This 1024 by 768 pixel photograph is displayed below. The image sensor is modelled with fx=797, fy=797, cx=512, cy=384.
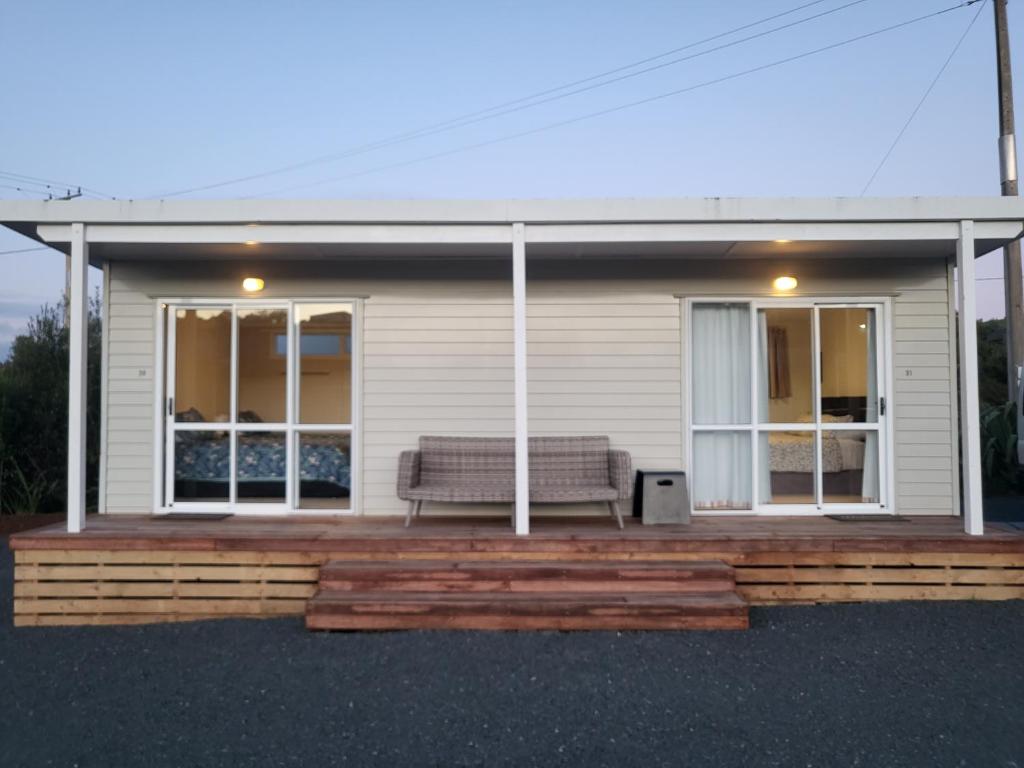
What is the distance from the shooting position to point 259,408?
21.1 feet

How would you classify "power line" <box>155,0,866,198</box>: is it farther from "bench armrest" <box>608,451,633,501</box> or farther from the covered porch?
"bench armrest" <box>608,451,633,501</box>

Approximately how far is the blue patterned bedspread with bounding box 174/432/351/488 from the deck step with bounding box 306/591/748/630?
1885 mm

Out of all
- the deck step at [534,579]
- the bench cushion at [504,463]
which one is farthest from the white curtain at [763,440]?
the deck step at [534,579]

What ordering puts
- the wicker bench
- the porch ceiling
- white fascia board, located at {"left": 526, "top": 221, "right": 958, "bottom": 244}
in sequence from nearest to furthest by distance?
white fascia board, located at {"left": 526, "top": 221, "right": 958, "bottom": 244} < the porch ceiling < the wicker bench

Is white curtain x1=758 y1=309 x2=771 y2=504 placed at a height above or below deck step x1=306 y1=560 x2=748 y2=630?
above

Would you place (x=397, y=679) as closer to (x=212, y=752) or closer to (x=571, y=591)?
(x=212, y=752)

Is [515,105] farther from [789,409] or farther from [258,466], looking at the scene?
[258,466]

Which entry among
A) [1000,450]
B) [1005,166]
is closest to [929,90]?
[1005,166]

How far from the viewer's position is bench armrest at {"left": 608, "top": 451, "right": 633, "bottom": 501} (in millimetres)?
5852

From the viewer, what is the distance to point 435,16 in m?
11.8

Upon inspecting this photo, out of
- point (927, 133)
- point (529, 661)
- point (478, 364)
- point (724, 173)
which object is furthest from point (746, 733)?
point (927, 133)

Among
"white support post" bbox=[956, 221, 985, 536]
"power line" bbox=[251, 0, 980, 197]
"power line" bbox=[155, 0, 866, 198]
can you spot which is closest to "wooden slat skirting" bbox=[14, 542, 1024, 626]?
"white support post" bbox=[956, 221, 985, 536]

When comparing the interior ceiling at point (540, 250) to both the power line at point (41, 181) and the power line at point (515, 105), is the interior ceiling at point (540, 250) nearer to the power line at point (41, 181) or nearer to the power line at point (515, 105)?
the power line at point (515, 105)

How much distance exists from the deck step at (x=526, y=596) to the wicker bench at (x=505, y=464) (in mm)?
1033
